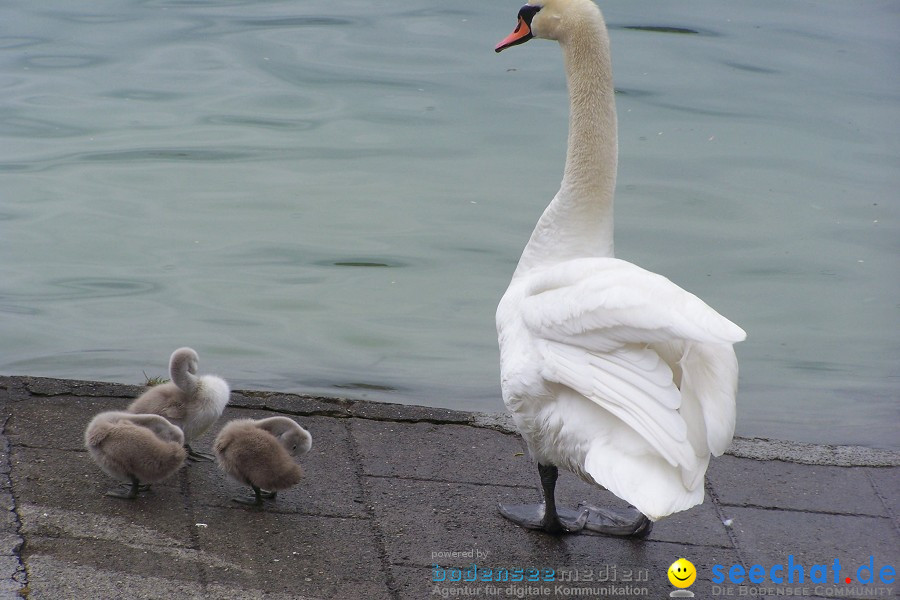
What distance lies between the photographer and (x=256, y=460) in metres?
3.77

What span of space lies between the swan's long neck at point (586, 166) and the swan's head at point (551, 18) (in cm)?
3

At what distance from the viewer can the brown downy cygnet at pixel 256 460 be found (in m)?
3.78

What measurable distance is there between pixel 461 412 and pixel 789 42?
30.4ft

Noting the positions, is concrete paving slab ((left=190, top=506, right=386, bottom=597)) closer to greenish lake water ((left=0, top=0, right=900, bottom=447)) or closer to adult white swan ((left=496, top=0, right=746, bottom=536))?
adult white swan ((left=496, top=0, right=746, bottom=536))

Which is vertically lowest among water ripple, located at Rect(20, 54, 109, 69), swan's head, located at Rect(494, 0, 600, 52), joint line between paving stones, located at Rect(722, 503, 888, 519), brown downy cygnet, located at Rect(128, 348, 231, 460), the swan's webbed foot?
Answer: water ripple, located at Rect(20, 54, 109, 69)

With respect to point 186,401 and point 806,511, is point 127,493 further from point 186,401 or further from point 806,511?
point 806,511

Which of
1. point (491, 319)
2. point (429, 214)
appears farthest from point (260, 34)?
point (491, 319)

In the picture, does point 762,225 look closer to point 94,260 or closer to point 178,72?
point 94,260

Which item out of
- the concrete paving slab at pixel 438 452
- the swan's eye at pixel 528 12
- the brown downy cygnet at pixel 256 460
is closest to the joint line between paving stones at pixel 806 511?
the concrete paving slab at pixel 438 452

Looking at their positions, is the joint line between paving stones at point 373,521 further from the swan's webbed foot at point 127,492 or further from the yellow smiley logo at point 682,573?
the yellow smiley logo at point 682,573

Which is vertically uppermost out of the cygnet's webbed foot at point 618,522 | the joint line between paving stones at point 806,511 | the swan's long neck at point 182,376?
the swan's long neck at point 182,376

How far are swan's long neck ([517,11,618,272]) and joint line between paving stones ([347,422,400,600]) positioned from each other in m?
1.03

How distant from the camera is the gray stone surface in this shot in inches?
132

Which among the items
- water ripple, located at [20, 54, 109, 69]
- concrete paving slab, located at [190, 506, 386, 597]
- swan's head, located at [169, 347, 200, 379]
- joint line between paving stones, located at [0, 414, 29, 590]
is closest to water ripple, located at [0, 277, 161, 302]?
joint line between paving stones, located at [0, 414, 29, 590]
